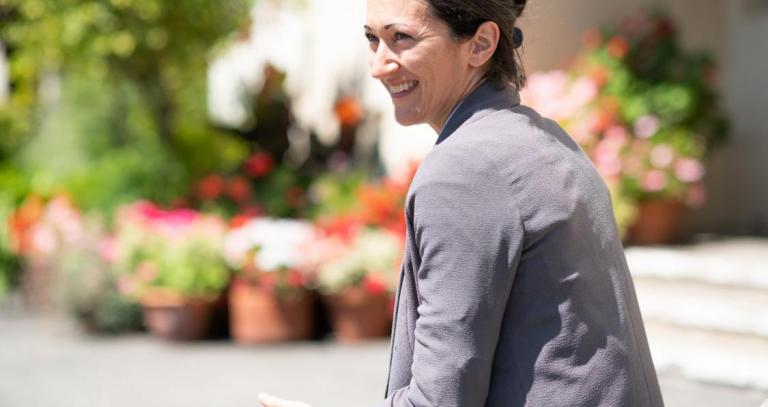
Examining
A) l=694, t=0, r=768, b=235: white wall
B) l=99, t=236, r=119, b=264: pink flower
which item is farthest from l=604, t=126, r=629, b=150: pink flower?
l=99, t=236, r=119, b=264: pink flower

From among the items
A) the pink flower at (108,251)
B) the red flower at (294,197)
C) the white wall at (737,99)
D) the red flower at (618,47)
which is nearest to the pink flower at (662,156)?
the red flower at (618,47)

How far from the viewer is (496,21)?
5.09ft

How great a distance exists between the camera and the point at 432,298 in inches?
54.4

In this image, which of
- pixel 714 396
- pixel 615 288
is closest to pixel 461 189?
pixel 615 288

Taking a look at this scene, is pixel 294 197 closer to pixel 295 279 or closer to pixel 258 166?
pixel 258 166

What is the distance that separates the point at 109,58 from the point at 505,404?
6.88 m

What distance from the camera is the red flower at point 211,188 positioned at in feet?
24.9

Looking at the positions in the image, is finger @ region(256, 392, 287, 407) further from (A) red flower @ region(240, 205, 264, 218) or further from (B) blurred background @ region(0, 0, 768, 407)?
(A) red flower @ region(240, 205, 264, 218)

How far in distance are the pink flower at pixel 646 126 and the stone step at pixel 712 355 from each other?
1.66m

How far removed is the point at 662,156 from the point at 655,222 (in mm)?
506

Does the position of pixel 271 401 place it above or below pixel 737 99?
below

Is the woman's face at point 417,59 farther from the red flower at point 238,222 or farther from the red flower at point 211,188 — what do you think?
the red flower at point 211,188

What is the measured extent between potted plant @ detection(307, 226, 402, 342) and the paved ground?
0.16m

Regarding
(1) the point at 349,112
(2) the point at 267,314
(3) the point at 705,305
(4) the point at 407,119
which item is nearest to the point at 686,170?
(3) the point at 705,305
